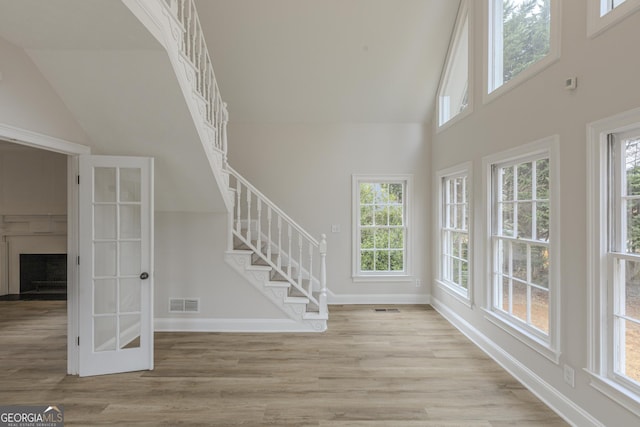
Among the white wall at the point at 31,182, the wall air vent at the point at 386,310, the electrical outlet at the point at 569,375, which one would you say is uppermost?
the white wall at the point at 31,182

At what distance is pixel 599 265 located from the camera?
224cm

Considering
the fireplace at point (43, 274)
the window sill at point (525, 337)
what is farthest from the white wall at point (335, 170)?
the fireplace at point (43, 274)

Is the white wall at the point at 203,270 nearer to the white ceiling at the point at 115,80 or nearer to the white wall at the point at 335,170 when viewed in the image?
the white ceiling at the point at 115,80

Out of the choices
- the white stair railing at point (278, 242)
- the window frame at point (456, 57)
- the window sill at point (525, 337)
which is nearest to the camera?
the window sill at point (525, 337)

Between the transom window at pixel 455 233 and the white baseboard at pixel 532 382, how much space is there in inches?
18.5

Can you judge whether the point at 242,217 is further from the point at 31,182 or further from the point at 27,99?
the point at 31,182

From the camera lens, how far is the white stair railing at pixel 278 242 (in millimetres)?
4289

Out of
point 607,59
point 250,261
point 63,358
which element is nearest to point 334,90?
point 250,261

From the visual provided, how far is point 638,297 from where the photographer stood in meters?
2.08

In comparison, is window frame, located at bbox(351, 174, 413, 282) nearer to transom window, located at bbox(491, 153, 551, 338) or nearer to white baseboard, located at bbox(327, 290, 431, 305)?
white baseboard, located at bbox(327, 290, 431, 305)

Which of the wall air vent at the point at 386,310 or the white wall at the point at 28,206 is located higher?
the white wall at the point at 28,206

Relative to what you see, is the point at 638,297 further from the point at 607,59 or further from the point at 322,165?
the point at 322,165

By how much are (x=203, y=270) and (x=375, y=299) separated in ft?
8.80

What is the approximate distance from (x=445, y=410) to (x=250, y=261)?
261 centimetres
